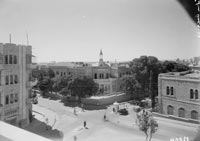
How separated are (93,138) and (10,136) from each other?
17.2 feet

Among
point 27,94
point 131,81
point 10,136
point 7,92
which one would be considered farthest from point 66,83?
point 10,136

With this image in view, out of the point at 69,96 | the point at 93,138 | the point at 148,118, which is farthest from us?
the point at 69,96

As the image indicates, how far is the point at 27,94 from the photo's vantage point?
685 cm

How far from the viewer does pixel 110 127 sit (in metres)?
6.89

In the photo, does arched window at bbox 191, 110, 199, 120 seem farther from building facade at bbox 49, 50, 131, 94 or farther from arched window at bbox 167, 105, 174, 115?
building facade at bbox 49, 50, 131, 94

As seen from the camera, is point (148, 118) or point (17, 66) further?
point (17, 66)

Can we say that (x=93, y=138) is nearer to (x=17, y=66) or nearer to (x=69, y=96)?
(x=17, y=66)

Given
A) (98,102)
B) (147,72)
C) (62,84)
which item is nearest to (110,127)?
(98,102)

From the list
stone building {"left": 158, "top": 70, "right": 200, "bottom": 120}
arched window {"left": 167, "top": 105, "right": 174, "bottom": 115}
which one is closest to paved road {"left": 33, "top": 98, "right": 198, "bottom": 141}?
stone building {"left": 158, "top": 70, "right": 200, "bottom": 120}

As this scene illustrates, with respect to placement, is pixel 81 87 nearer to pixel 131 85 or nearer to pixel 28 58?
pixel 131 85

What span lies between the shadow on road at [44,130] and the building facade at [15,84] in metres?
0.32

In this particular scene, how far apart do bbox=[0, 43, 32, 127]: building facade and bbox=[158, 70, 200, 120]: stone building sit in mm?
5354

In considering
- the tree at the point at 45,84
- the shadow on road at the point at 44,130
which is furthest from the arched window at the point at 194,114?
the tree at the point at 45,84

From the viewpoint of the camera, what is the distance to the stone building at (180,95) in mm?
7305
